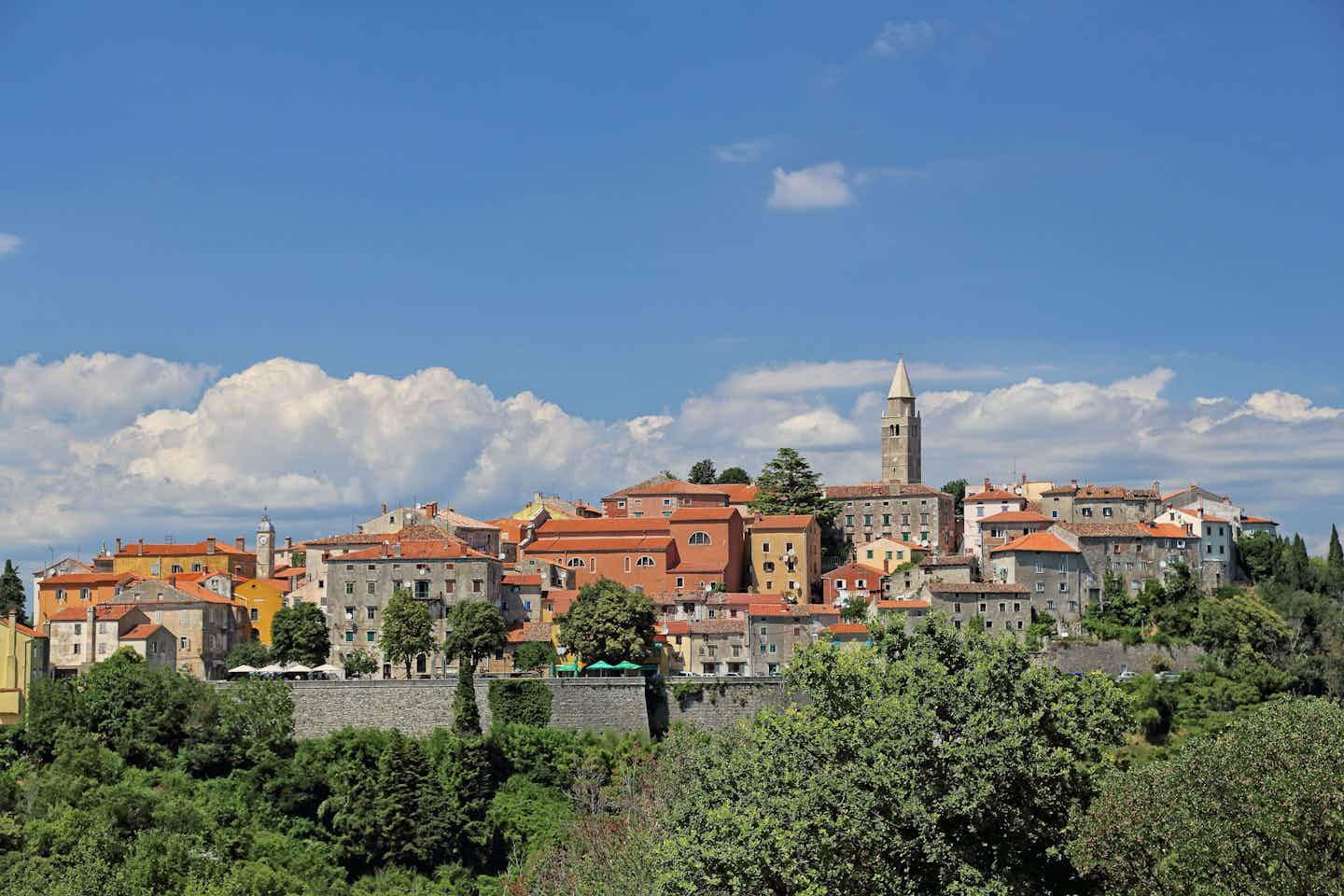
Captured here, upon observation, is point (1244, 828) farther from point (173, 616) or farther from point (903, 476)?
point (903, 476)

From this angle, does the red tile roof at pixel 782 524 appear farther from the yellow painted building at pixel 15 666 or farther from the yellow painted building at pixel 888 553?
the yellow painted building at pixel 15 666

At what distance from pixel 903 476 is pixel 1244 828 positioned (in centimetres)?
6548

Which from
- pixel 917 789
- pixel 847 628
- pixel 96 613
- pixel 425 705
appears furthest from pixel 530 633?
pixel 917 789

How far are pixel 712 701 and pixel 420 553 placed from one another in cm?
1493

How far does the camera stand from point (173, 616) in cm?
7256

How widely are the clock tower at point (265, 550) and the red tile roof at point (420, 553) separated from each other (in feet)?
52.5

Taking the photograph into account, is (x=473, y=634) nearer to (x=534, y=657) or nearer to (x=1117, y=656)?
(x=534, y=657)

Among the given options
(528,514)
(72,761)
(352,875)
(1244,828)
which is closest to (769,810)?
(1244,828)

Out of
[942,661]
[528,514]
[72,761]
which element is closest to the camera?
[942,661]

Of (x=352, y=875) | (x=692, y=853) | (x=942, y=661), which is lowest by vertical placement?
(x=352, y=875)

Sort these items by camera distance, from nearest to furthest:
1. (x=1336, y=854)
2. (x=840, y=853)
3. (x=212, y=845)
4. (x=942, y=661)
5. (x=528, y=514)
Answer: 1. (x=1336, y=854)
2. (x=840, y=853)
3. (x=942, y=661)
4. (x=212, y=845)
5. (x=528, y=514)

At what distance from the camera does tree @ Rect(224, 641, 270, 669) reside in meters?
70.8

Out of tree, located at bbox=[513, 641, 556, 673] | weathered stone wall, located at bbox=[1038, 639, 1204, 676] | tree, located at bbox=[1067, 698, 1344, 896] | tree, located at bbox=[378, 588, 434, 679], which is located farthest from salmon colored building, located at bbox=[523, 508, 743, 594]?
tree, located at bbox=[1067, 698, 1344, 896]

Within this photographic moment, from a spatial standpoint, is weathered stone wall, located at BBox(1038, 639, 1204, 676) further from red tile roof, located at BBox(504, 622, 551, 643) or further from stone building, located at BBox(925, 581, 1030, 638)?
red tile roof, located at BBox(504, 622, 551, 643)
